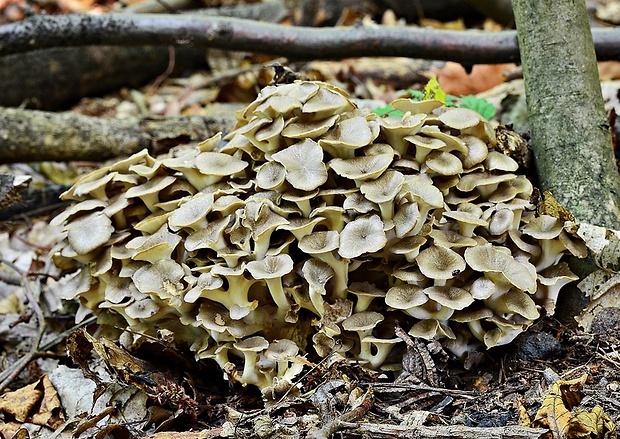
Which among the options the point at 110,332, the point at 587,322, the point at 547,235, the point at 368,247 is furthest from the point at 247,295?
the point at 587,322

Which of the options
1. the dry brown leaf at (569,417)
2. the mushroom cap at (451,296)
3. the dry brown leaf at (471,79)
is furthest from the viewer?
the dry brown leaf at (471,79)

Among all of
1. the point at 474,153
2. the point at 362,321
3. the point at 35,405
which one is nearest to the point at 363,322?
the point at 362,321

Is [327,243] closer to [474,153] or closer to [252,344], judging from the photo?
[252,344]

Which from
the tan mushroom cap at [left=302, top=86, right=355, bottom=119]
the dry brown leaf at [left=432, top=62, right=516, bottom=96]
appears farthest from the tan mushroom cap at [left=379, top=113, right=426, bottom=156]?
the dry brown leaf at [left=432, top=62, right=516, bottom=96]

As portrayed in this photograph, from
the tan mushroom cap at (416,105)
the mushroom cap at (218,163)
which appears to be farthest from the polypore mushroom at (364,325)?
the tan mushroom cap at (416,105)

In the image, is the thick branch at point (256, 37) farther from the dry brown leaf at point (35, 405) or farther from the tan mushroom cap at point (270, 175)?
the dry brown leaf at point (35, 405)

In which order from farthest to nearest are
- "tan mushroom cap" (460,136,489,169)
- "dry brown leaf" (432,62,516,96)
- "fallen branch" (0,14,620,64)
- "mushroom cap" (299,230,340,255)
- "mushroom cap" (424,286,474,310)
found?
"dry brown leaf" (432,62,516,96) < "fallen branch" (0,14,620,64) < "tan mushroom cap" (460,136,489,169) < "mushroom cap" (299,230,340,255) < "mushroom cap" (424,286,474,310)

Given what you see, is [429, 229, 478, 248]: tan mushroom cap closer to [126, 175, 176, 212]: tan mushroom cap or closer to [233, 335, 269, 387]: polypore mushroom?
[233, 335, 269, 387]: polypore mushroom
